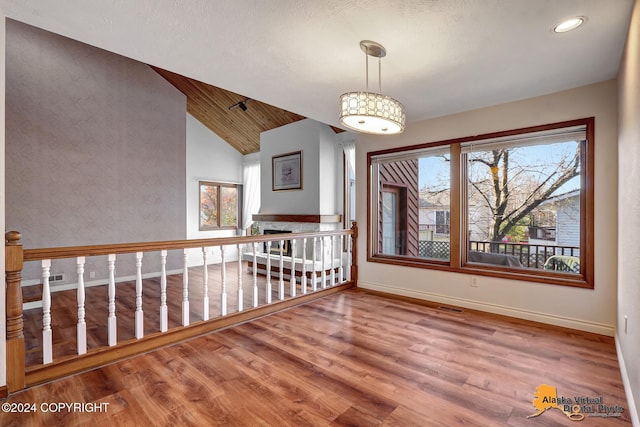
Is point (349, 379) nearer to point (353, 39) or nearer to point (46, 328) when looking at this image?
point (46, 328)

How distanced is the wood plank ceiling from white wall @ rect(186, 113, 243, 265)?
20 cm

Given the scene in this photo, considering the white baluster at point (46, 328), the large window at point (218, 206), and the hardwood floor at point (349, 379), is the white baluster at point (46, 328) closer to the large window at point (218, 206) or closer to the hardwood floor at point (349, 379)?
the hardwood floor at point (349, 379)

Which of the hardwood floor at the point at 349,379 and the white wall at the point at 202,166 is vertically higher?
the white wall at the point at 202,166

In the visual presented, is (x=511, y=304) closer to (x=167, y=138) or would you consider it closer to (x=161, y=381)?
(x=161, y=381)

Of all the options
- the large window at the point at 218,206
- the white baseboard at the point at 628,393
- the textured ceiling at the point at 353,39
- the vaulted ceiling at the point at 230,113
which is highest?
the vaulted ceiling at the point at 230,113

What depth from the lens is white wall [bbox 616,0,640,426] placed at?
1.73 m

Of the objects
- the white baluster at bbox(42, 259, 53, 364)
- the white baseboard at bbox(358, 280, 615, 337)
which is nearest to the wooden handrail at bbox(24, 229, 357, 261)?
the white baluster at bbox(42, 259, 53, 364)

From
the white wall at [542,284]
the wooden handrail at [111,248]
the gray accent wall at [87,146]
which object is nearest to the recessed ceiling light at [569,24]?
the white wall at [542,284]

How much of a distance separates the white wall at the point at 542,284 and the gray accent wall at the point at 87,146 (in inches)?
164

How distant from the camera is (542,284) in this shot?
10.6ft

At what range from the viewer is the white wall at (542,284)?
2.87m

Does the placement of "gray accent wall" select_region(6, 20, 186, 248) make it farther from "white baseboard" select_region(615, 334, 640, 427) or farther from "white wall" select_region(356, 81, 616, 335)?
"white baseboard" select_region(615, 334, 640, 427)

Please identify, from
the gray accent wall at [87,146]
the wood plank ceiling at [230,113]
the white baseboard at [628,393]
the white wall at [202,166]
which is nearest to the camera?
the white baseboard at [628,393]

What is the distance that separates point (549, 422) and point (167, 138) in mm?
6384
